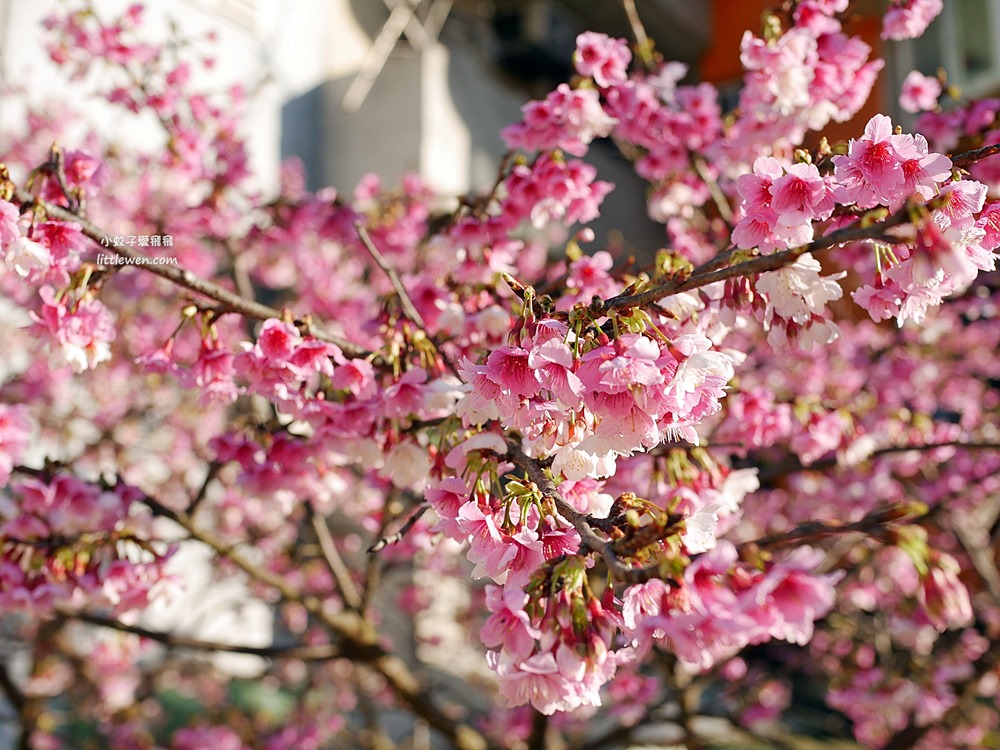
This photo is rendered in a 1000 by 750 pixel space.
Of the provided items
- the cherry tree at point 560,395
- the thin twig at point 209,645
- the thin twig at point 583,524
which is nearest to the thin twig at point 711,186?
the cherry tree at point 560,395

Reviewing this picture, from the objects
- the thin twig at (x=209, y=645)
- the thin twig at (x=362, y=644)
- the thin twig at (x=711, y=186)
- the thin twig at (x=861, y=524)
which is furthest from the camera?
the thin twig at (x=711, y=186)

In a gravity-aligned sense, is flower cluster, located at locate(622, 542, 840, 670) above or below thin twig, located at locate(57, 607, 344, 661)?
below

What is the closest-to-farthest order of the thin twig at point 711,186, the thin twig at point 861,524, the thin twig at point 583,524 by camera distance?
the thin twig at point 583,524
the thin twig at point 861,524
the thin twig at point 711,186

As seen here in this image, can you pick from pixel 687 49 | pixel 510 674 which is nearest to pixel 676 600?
pixel 510 674

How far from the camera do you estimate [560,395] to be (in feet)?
3.57

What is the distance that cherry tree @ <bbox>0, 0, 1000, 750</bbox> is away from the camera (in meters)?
1.11

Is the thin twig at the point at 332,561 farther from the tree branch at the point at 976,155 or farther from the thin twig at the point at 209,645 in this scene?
the tree branch at the point at 976,155

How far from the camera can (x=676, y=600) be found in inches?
43.2

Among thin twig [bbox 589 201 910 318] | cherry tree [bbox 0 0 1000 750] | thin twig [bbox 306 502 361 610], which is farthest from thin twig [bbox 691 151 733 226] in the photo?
thin twig [bbox 306 502 361 610]

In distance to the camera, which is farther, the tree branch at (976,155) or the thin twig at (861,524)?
the tree branch at (976,155)

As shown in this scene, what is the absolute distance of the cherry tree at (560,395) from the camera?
1112 mm

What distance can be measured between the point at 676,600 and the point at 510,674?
25cm

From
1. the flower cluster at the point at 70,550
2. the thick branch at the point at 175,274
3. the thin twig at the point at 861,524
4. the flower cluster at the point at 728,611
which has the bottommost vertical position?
the flower cluster at the point at 728,611

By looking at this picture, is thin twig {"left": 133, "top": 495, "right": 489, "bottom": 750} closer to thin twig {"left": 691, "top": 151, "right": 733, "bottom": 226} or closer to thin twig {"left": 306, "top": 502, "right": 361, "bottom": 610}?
thin twig {"left": 306, "top": 502, "right": 361, "bottom": 610}
